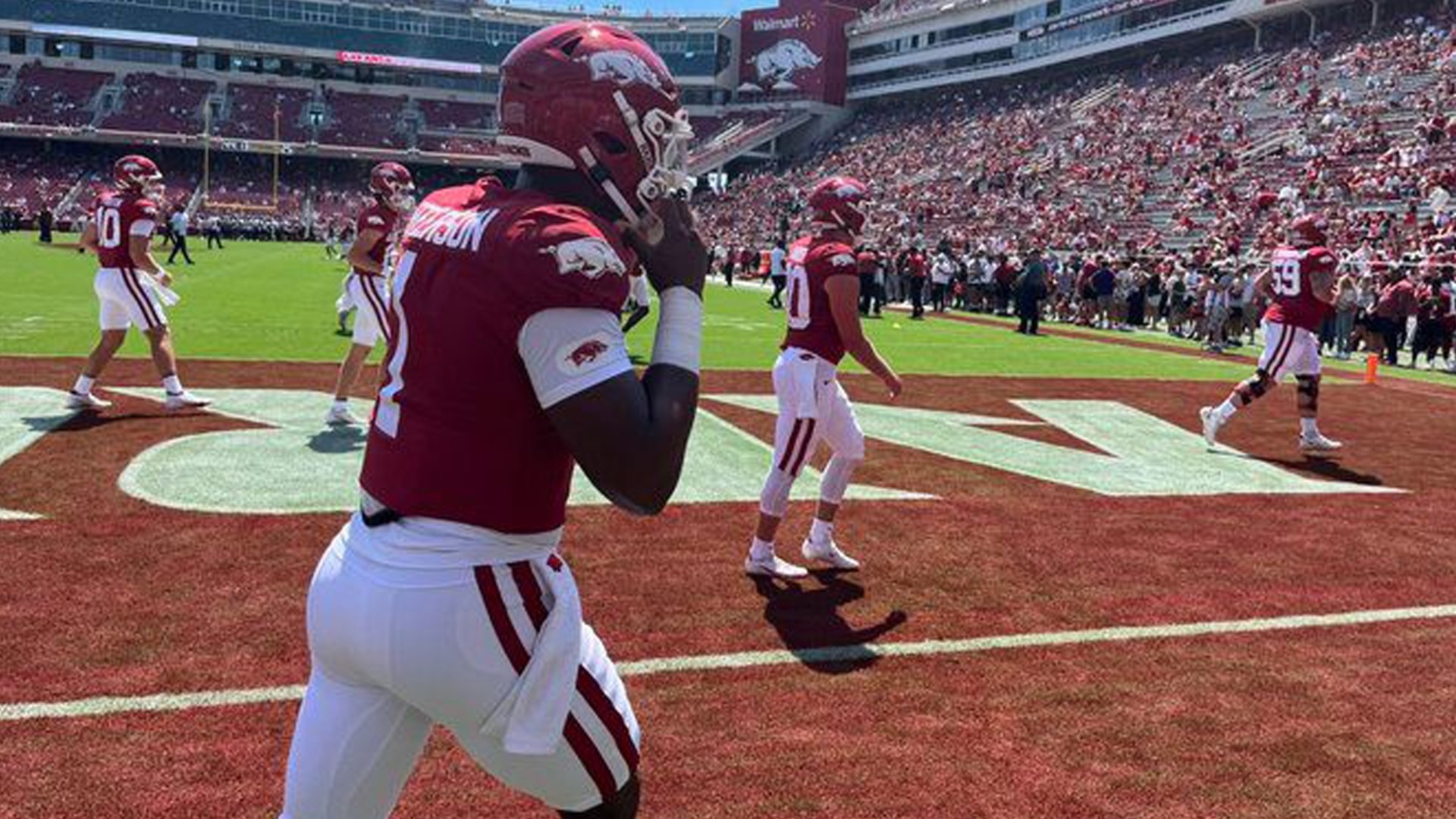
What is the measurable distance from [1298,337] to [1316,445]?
106 cm

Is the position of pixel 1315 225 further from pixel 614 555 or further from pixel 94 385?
pixel 94 385

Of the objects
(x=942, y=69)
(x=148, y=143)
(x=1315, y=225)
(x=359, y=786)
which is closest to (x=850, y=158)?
(x=942, y=69)

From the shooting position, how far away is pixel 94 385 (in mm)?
10414

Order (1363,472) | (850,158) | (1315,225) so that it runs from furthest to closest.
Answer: (850,158), (1315,225), (1363,472)

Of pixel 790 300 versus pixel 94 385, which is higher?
pixel 790 300

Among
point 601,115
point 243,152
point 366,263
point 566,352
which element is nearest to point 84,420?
point 366,263

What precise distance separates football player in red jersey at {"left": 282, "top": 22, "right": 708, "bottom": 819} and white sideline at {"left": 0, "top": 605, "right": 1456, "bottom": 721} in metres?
2.09

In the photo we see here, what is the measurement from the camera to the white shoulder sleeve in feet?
6.42

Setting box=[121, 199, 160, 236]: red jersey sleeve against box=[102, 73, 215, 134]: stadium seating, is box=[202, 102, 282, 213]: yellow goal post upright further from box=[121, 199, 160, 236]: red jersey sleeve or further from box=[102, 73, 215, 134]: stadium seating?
box=[121, 199, 160, 236]: red jersey sleeve

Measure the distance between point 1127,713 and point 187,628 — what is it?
392cm

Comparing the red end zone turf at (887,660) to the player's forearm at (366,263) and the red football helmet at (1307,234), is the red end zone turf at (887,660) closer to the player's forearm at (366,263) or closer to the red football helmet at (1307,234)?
the player's forearm at (366,263)

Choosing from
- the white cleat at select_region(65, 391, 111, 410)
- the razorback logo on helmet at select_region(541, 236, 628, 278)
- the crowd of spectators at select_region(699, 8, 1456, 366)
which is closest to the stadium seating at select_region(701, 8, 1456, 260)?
the crowd of spectators at select_region(699, 8, 1456, 366)

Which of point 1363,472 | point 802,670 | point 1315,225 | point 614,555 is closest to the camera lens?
point 802,670

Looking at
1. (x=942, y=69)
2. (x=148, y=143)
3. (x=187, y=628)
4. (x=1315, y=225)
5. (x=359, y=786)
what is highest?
(x=942, y=69)
